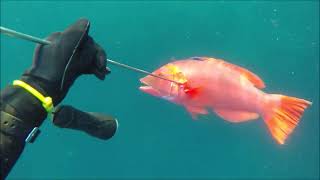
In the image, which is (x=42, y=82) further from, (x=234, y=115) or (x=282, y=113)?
(x=282, y=113)

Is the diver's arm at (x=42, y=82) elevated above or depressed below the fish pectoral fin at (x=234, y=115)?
above

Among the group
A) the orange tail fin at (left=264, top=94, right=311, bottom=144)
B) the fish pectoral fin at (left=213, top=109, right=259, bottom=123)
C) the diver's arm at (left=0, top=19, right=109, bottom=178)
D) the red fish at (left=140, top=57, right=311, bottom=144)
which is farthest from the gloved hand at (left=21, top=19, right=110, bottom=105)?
the orange tail fin at (left=264, top=94, right=311, bottom=144)

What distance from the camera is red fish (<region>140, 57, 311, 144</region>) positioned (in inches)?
131

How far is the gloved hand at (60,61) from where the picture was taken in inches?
60.4

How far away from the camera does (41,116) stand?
1542 millimetres

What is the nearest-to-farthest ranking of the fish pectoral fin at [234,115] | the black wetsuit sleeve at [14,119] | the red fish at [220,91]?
the black wetsuit sleeve at [14,119]
the red fish at [220,91]
the fish pectoral fin at [234,115]

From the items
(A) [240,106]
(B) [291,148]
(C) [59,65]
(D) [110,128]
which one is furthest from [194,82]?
(B) [291,148]

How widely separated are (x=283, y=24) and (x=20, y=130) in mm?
4754

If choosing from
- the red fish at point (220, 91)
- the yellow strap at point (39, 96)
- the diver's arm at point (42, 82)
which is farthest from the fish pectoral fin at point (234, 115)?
the yellow strap at point (39, 96)

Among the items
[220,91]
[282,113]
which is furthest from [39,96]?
[282,113]

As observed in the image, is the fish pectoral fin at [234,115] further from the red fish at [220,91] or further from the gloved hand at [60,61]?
the gloved hand at [60,61]

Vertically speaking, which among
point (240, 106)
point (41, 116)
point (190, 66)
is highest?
point (41, 116)

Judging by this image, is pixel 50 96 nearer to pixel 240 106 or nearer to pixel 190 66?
pixel 190 66

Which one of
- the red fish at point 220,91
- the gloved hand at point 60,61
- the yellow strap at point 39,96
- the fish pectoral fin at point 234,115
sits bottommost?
the fish pectoral fin at point 234,115
